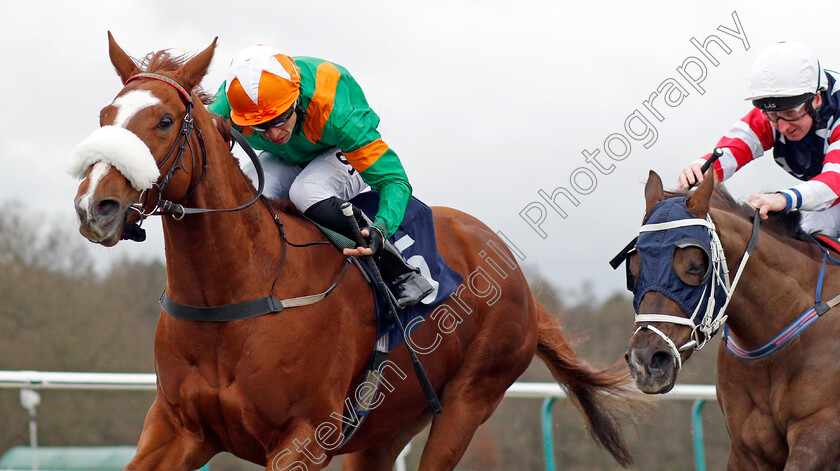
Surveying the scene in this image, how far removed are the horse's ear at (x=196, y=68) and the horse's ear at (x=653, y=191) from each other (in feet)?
5.80

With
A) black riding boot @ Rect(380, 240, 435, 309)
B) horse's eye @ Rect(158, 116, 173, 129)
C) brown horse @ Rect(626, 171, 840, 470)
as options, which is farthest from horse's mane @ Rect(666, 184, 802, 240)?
horse's eye @ Rect(158, 116, 173, 129)

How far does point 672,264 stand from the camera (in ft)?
10.8

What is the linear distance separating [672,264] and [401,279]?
1162 millimetres

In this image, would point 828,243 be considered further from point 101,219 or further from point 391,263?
point 101,219

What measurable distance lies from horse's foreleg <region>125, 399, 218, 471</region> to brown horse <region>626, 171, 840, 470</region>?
165 cm

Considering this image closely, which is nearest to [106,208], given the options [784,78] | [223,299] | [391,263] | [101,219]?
[101,219]

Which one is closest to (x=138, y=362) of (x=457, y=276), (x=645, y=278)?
(x=457, y=276)

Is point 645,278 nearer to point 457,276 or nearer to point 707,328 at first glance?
point 707,328

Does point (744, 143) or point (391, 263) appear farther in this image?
point (744, 143)

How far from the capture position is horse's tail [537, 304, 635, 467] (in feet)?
17.0

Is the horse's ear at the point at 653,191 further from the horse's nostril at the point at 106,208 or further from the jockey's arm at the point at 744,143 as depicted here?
the horse's nostril at the point at 106,208

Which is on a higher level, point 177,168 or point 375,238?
point 177,168

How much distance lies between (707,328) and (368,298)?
135cm

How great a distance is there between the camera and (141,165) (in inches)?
106
